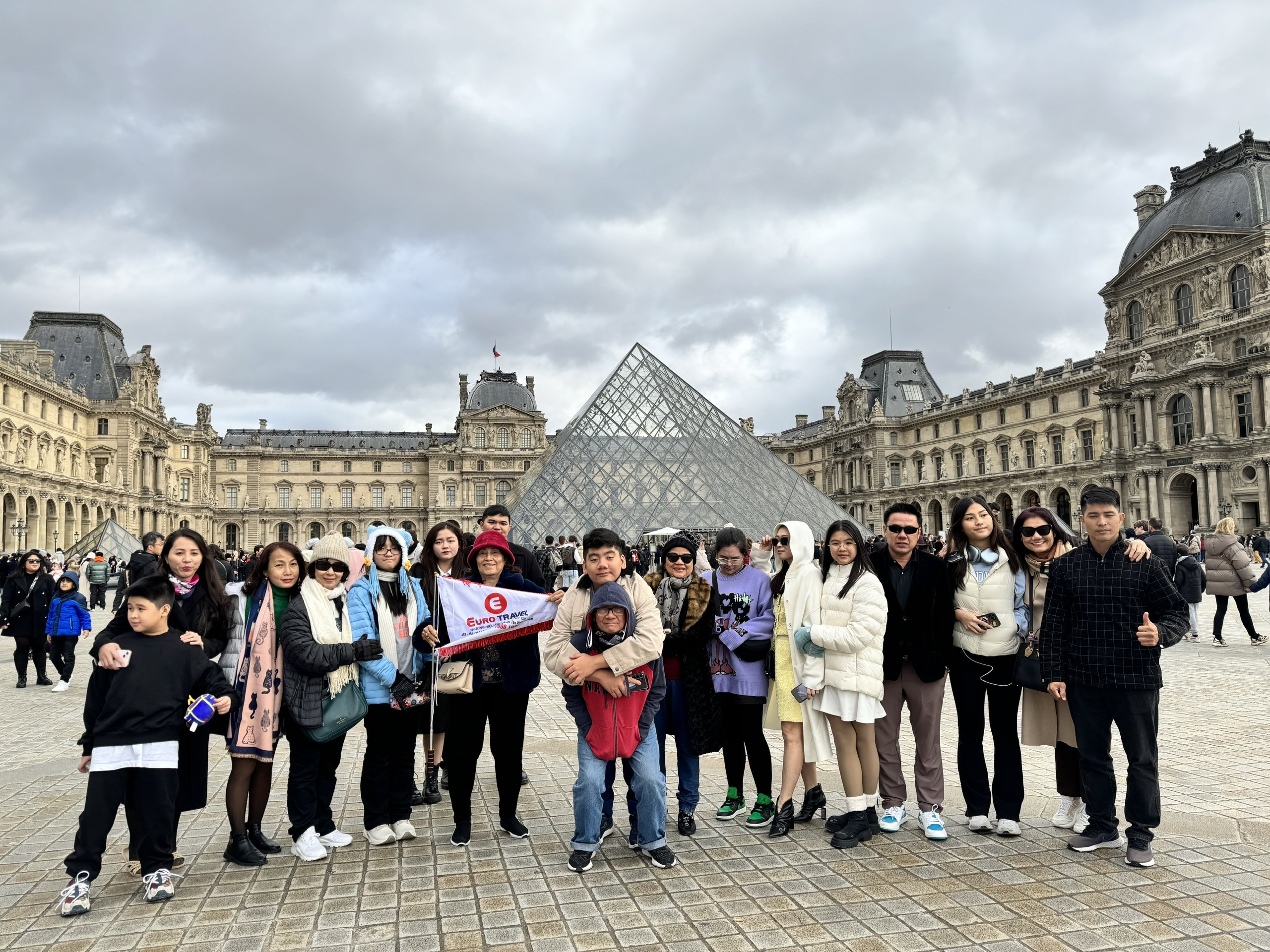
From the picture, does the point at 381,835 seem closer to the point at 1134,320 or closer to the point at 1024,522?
the point at 1024,522

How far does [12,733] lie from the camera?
619 centimetres

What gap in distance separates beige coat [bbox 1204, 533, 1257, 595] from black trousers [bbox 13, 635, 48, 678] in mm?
12515

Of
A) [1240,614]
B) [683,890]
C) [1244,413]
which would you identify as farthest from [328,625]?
[1244,413]

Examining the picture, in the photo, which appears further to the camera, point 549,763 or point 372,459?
point 372,459

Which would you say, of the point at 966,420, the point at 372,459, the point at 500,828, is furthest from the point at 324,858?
the point at 372,459

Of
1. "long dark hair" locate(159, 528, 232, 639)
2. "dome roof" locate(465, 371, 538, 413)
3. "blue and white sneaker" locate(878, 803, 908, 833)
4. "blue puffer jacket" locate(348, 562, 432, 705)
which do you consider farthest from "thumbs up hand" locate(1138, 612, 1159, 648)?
"dome roof" locate(465, 371, 538, 413)

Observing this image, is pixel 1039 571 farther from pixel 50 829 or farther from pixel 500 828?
pixel 50 829

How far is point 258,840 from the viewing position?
3463 millimetres

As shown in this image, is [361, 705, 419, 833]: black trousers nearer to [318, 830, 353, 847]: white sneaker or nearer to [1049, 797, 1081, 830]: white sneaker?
[318, 830, 353, 847]: white sneaker

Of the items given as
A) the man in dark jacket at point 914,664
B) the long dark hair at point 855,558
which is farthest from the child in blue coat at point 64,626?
the man in dark jacket at point 914,664

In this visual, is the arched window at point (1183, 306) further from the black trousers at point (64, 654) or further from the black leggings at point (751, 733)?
the black trousers at point (64, 654)

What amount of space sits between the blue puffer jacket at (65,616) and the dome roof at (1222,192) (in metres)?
36.8

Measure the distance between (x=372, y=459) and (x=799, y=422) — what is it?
34422 mm

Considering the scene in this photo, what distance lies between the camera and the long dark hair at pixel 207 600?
340 cm
